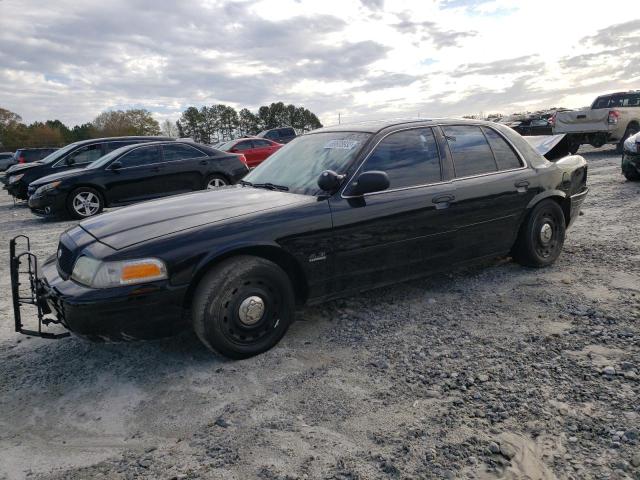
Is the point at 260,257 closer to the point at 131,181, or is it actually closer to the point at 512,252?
the point at 512,252

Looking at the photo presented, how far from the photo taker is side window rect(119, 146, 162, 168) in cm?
962

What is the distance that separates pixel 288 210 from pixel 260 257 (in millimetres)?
384

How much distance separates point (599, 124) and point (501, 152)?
1229 centimetres

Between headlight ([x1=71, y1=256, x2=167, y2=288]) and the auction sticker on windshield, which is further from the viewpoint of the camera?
the auction sticker on windshield

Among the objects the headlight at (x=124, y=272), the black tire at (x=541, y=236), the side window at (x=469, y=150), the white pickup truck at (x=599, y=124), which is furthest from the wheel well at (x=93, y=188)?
the white pickup truck at (x=599, y=124)

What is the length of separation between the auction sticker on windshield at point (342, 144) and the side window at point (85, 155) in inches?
360

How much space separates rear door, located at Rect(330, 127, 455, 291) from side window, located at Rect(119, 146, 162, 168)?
6996 mm

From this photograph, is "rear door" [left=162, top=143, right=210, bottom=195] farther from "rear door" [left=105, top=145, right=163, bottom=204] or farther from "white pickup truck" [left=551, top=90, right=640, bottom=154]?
"white pickup truck" [left=551, top=90, right=640, bottom=154]

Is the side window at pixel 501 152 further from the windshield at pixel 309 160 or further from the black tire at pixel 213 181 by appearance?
the black tire at pixel 213 181

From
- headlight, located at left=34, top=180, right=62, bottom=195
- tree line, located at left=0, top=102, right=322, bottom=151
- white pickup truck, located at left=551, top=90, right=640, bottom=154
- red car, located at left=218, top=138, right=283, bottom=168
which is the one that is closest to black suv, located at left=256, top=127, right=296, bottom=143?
red car, located at left=218, top=138, right=283, bottom=168

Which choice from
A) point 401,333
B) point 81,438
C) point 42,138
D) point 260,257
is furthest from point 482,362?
point 42,138

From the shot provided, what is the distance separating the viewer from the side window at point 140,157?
31.6 feet

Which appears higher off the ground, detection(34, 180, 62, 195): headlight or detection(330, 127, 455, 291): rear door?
detection(34, 180, 62, 195): headlight

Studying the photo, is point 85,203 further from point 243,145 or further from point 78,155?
point 243,145
